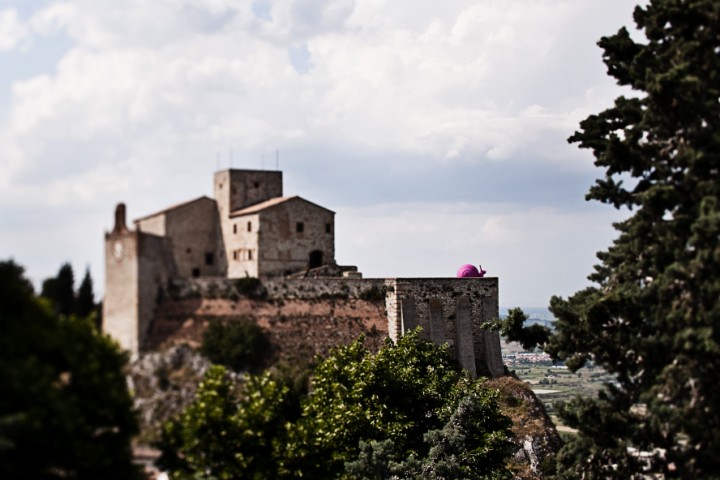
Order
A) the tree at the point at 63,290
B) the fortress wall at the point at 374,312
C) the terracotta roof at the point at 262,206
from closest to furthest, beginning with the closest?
the tree at the point at 63,290
the terracotta roof at the point at 262,206
the fortress wall at the point at 374,312

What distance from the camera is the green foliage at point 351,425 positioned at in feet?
58.9

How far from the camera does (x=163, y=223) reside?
778 inches

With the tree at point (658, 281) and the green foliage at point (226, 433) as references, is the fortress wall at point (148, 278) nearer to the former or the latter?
the green foliage at point (226, 433)

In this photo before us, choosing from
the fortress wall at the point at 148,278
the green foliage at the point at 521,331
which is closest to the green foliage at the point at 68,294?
the fortress wall at the point at 148,278

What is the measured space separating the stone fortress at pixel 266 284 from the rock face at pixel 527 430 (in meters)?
1.79

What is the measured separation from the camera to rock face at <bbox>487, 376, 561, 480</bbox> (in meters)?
40.2

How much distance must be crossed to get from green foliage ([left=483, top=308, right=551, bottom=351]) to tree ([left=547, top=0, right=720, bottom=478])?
4.71 feet

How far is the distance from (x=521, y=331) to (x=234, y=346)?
7.91m

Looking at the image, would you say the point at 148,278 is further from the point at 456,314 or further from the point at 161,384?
the point at 456,314

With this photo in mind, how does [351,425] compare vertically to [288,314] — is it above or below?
below

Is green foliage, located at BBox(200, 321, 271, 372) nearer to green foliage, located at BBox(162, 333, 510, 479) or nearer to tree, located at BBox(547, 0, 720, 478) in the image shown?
green foliage, located at BBox(162, 333, 510, 479)

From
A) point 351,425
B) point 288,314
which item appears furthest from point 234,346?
point 288,314

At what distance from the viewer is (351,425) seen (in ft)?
86.9

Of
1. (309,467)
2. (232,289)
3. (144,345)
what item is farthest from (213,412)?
(232,289)
